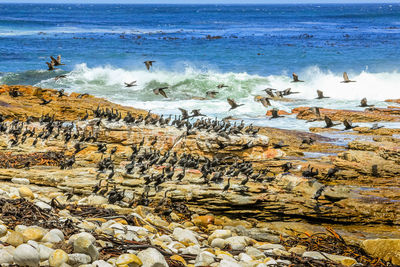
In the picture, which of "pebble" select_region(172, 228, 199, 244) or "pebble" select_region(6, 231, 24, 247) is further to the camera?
"pebble" select_region(172, 228, 199, 244)

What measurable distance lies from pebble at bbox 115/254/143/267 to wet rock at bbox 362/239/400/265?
4000 mm

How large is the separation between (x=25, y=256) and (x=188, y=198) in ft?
15.0

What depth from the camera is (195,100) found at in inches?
1006

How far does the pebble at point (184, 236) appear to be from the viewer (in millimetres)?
7016

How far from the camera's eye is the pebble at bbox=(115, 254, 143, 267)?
16.9 feet

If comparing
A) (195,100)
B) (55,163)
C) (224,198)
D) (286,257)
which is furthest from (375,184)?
(195,100)

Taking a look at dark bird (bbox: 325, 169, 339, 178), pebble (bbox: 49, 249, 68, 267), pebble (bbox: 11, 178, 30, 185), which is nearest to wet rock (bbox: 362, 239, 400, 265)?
dark bird (bbox: 325, 169, 339, 178)

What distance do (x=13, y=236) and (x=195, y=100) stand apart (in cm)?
2078

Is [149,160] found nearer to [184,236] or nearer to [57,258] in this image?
[184,236]

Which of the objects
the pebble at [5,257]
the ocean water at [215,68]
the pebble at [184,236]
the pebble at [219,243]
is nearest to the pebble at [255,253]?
the pebble at [219,243]

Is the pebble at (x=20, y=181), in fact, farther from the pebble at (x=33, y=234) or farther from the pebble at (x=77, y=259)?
the pebble at (x=77, y=259)

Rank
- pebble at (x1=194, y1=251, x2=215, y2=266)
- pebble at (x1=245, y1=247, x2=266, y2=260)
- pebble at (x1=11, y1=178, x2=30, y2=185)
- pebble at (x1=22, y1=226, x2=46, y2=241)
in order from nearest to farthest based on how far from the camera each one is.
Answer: pebble at (x1=22, y1=226, x2=46, y2=241)
pebble at (x1=194, y1=251, x2=215, y2=266)
pebble at (x1=245, y1=247, x2=266, y2=260)
pebble at (x1=11, y1=178, x2=30, y2=185)

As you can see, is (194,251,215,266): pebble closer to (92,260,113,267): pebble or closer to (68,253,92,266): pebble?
(92,260,113,267): pebble

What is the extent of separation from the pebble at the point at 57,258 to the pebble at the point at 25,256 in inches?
6.9
